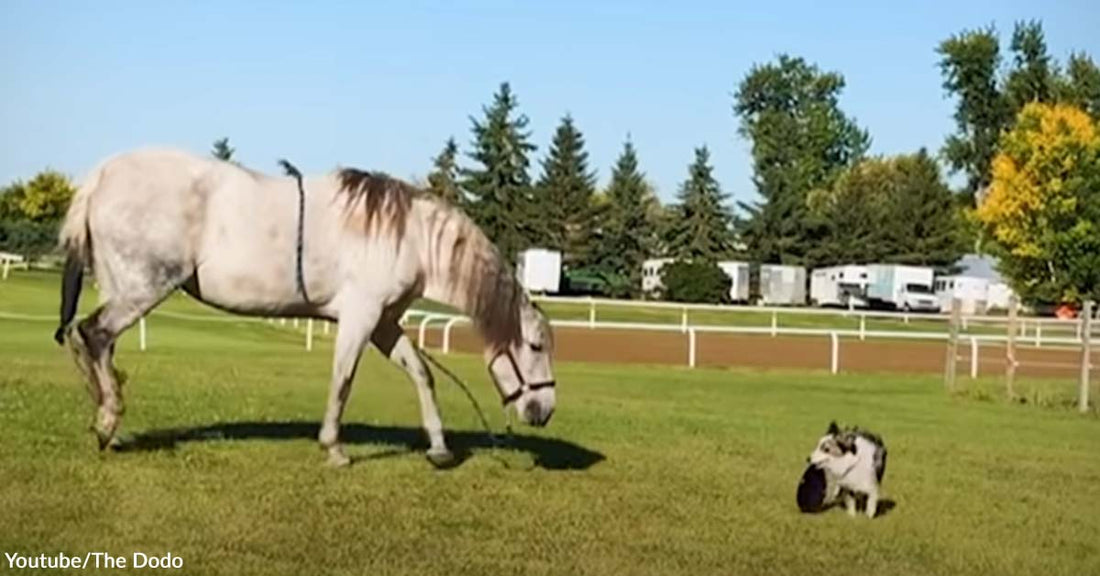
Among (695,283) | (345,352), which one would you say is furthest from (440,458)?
(695,283)

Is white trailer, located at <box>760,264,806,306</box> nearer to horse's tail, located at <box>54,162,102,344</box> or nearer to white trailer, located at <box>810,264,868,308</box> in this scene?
white trailer, located at <box>810,264,868,308</box>

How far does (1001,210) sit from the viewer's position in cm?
7194

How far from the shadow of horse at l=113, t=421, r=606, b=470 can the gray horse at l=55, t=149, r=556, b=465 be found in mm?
635

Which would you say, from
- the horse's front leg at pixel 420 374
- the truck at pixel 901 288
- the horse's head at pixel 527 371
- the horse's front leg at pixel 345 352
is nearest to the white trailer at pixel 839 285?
the truck at pixel 901 288

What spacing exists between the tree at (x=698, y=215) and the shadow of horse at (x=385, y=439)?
71.9 meters

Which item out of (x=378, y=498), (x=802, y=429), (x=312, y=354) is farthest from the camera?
(x=312, y=354)

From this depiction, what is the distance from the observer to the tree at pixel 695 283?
69250 millimetres

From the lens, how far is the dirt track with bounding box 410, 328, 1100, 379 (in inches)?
1185

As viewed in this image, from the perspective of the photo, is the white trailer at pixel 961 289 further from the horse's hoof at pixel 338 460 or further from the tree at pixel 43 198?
the horse's hoof at pixel 338 460

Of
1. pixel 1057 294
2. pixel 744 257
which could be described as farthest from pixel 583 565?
pixel 744 257

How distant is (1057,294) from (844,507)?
210ft

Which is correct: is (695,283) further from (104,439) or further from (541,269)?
(104,439)

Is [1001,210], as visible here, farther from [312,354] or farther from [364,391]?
[364,391]

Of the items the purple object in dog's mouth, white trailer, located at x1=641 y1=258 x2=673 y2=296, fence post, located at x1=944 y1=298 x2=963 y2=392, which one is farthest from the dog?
white trailer, located at x1=641 y1=258 x2=673 y2=296
